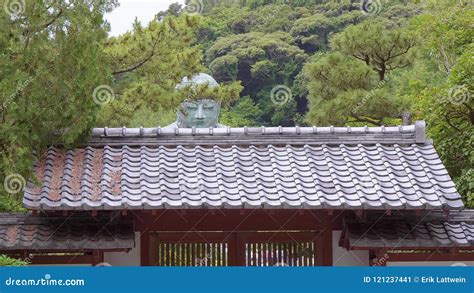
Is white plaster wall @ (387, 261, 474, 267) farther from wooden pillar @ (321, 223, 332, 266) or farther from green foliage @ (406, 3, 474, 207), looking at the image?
green foliage @ (406, 3, 474, 207)

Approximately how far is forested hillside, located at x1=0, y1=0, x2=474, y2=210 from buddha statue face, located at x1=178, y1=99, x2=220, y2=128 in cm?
26

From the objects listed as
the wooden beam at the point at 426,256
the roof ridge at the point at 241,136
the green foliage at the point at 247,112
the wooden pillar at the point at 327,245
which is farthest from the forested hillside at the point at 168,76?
the wooden beam at the point at 426,256

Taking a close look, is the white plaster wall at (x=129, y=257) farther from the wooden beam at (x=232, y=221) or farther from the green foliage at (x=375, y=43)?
the green foliage at (x=375, y=43)

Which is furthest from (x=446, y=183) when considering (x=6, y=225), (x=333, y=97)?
(x=333, y=97)

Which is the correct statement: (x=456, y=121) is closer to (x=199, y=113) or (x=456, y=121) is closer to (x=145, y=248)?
(x=199, y=113)

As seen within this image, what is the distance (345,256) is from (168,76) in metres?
10.4

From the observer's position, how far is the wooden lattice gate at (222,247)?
10039mm

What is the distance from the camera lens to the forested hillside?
1006 centimetres

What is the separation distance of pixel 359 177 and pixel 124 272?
4.09 meters

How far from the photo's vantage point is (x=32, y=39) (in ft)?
34.0

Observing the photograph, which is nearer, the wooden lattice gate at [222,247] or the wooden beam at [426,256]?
the wooden beam at [426,256]

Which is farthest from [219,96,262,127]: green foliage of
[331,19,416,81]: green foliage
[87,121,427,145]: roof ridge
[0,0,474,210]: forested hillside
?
[87,121,427,145]: roof ridge

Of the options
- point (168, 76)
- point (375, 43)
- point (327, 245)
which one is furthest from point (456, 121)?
point (375, 43)

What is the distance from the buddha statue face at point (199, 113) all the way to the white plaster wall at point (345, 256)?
8819 mm
